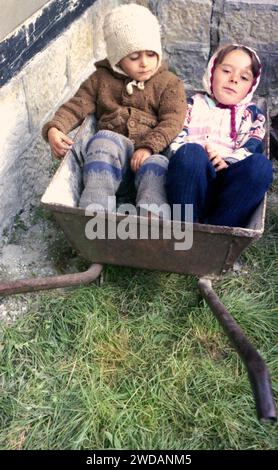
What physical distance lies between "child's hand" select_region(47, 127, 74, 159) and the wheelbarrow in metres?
0.05

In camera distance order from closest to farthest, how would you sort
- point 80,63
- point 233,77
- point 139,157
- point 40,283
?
1. point 40,283
2. point 139,157
3. point 233,77
4. point 80,63

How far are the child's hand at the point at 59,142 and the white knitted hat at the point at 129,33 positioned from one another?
0.42 m

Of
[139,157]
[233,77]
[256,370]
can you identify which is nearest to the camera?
[256,370]

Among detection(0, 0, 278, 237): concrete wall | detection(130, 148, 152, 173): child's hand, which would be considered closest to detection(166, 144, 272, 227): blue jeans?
detection(130, 148, 152, 173): child's hand

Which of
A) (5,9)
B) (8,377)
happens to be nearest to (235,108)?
(5,9)

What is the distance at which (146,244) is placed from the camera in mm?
1972

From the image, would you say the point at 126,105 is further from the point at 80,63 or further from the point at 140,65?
the point at 80,63

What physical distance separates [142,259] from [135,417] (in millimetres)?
586

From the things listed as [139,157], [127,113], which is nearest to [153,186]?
[139,157]

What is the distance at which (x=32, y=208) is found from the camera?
9.15ft

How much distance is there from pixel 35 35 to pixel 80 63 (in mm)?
672

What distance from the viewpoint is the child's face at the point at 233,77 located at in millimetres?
2406

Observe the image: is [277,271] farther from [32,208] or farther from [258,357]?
[32,208]

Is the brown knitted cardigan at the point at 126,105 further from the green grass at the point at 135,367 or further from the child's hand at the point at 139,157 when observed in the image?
the green grass at the point at 135,367
